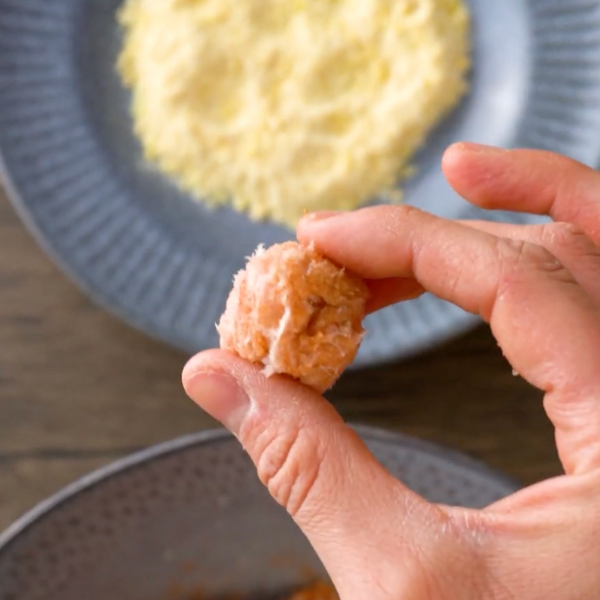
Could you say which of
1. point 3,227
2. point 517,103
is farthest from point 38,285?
point 517,103

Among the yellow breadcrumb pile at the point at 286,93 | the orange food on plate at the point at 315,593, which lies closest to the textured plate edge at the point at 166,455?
the orange food on plate at the point at 315,593

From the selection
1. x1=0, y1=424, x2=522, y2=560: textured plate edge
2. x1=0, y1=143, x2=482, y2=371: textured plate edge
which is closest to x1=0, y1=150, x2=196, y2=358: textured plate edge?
x1=0, y1=143, x2=482, y2=371: textured plate edge

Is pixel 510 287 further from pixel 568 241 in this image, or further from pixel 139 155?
pixel 139 155

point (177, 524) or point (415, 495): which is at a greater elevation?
point (415, 495)

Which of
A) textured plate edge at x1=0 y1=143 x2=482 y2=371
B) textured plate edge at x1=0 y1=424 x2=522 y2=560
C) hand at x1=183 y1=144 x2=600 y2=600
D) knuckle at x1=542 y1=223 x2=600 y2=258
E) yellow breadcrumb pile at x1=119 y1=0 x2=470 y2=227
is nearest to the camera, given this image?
hand at x1=183 y1=144 x2=600 y2=600

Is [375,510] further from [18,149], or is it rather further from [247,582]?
[18,149]

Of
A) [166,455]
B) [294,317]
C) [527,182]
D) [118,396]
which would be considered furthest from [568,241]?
[118,396]

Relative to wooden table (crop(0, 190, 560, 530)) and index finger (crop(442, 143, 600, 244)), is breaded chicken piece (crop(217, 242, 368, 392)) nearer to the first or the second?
index finger (crop(442, 143, 600, 244))
